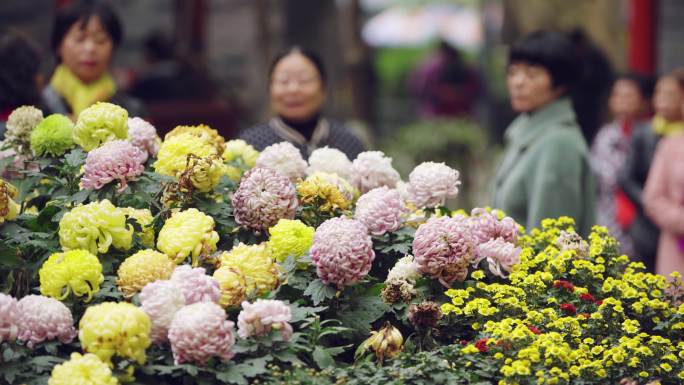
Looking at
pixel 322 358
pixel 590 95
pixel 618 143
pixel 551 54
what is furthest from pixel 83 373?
A: pixel 618 143

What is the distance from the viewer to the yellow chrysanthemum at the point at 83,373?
278 centimetres

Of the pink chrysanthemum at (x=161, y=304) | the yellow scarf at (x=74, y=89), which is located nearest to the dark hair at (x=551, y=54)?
the yellow scarf at (x=74, y=89)

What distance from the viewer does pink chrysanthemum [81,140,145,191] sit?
3.35m

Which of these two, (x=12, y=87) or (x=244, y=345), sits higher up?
(x=12, y=87)

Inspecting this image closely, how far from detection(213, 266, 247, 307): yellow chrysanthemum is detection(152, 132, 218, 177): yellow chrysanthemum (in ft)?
1.46

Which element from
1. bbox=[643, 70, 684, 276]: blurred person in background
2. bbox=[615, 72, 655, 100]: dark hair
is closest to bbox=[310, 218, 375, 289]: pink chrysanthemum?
bbox=[643, 70, 684, 276]: blurred person in background

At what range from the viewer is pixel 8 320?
Answer: 2.98 meters

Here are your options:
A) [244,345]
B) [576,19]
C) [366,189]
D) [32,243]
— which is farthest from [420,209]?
[576,19]

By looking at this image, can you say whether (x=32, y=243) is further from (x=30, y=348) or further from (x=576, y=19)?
(x=576, y=19)

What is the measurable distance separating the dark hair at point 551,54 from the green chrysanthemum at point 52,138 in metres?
2.43

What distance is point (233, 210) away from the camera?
3.56 m

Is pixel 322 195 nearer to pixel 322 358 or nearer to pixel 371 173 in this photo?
pixel 371 173

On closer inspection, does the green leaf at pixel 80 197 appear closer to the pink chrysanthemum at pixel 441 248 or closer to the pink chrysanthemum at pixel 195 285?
the pink chrysanthemum at pixel 195 285

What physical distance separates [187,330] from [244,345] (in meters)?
0.20
